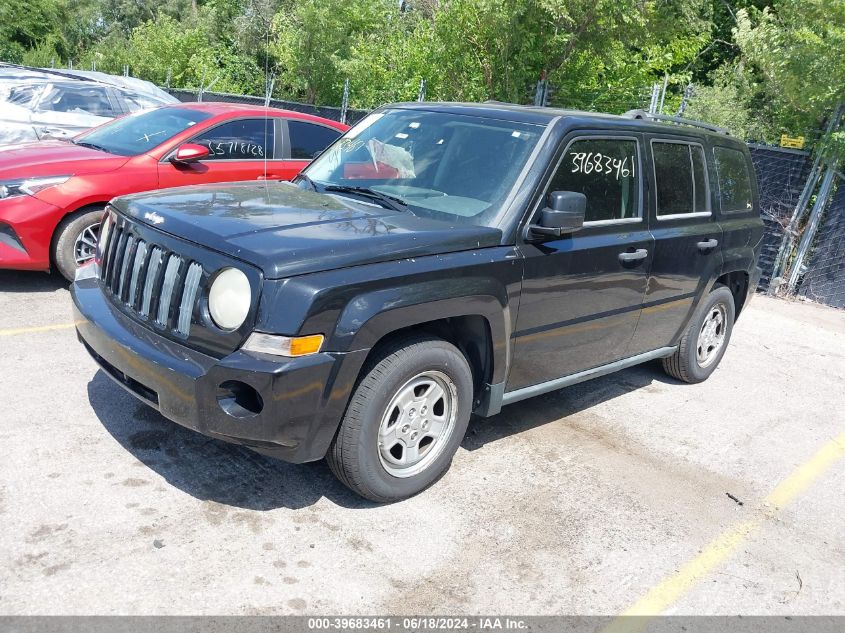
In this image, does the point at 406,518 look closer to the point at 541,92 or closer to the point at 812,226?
the point at 812,226

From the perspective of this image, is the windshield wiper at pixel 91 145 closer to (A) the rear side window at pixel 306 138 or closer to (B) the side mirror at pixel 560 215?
(A) the rear side window at pixel 306 138

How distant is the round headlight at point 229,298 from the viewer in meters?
3.19

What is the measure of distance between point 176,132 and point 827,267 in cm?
800

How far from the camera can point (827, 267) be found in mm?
9820

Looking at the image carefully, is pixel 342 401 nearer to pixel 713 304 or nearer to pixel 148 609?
pixel 148 609

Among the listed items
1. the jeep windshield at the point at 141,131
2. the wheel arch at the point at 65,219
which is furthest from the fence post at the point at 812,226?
the wheel arch at the point at 65,219

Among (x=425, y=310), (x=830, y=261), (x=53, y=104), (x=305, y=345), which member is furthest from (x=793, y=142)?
(x=53, y=104)

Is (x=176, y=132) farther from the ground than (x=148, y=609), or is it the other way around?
Answer: (x=176, y=132)

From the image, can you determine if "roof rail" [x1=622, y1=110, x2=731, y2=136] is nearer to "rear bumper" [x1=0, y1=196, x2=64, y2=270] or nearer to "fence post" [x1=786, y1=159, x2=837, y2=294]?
"rear bumper" [x1=0, y1=196, x2=64, y2=270]

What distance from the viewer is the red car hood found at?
240 inches

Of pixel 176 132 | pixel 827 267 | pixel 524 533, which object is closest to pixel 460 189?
pixel 524 533

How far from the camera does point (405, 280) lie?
3439mm

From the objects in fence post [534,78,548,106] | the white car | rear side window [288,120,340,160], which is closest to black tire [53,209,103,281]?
rear side window [288,120,340,160]

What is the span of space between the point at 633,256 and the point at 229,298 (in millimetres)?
2526
